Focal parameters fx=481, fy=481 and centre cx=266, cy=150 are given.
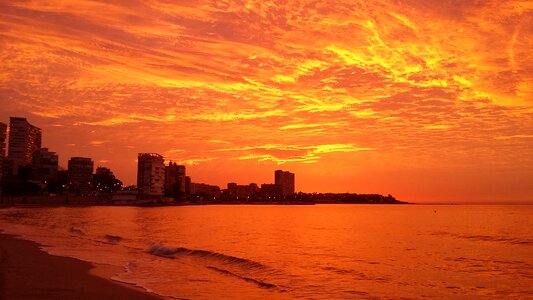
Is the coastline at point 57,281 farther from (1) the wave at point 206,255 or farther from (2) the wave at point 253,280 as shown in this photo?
(1) the wave at point 206,255

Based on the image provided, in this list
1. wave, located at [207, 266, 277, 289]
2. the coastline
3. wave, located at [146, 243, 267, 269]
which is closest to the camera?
the coastline

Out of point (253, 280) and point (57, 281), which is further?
point (253, 280)

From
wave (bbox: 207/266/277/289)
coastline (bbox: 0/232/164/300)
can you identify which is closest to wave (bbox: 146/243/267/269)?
wave (bbox: 207/266/277/289)

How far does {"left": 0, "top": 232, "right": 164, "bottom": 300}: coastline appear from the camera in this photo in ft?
45.4

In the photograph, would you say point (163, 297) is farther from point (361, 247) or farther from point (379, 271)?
point (361, 247)

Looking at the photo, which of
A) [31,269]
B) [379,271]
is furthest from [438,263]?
[31,269]

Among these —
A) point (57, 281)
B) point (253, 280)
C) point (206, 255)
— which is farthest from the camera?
point (206, 255)

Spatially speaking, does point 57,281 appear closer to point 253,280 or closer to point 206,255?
point 253,280

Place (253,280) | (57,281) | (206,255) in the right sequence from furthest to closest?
(206,255) < (253,280) < (57,281)

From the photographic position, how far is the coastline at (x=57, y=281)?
1384 centimetres

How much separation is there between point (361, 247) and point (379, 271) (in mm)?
13340

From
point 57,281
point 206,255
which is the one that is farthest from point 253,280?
point 206,255

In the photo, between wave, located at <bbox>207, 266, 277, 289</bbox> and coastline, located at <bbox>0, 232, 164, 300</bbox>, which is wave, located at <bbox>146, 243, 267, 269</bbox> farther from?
coastline, located at <bbox>0, 232, 164, 300</bbox>

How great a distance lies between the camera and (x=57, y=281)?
53.3 feet
